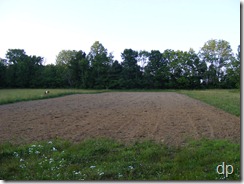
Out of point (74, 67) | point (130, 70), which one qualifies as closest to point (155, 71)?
point (130, 70)

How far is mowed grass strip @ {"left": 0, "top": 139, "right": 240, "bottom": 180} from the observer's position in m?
4.77

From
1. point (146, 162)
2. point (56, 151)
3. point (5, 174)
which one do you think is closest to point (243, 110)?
point (146, 162)

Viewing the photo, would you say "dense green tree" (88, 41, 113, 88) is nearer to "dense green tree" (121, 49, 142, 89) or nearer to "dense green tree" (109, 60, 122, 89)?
"dense green tree" (109, 60, 122, 89)

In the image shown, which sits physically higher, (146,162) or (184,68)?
(184,68)

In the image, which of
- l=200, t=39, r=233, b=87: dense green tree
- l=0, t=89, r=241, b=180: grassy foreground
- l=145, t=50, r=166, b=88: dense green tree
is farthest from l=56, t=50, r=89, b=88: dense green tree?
l=0, t=89, r=241, b=180: grassy foreground

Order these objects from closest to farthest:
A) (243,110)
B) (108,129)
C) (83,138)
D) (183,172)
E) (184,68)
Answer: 1. (183,172)
2. (243,110)
3. (83,138)
4. (108,129)
5. (184,68)

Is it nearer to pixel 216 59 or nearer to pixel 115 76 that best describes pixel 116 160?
pixel 216 59

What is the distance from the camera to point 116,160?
5801mm

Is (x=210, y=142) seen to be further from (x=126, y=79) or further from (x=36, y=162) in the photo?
(x=126, y=79)

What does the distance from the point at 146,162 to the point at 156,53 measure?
59.2m

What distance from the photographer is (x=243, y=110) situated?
17.8 ft

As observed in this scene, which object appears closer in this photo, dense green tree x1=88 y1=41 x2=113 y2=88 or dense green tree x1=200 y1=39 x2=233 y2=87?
dense green tree x1=200 y1=39 x2=233 y2=87

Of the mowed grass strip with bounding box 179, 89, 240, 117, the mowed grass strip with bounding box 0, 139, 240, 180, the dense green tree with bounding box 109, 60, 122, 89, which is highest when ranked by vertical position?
the dense green tree with bounding box 109, 60, 122, 89

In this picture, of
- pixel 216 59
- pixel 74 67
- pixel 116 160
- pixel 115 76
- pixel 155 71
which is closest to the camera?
pixel 116 160
